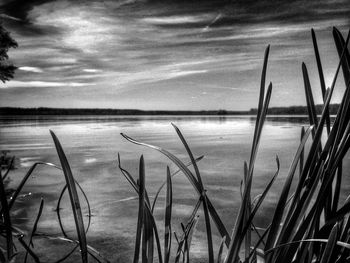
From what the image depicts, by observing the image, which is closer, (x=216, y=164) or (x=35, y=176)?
(x=35, y=176)

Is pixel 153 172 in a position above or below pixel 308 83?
below

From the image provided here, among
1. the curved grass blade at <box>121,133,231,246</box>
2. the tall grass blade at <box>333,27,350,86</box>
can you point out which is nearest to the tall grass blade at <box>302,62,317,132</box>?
the tall grass blade at <box>333,27,350,86</box>

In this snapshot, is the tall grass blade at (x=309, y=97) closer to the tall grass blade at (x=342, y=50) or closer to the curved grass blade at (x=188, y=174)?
the tall grass blade at (x=342, y=50)

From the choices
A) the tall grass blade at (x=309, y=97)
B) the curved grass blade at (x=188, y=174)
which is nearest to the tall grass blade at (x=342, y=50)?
the tall grass blade at (x=309, y=97)

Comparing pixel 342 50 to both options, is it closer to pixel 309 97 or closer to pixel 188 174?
pixel 309 97

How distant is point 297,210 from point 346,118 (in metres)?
0.18

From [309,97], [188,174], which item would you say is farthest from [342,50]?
[188,174]

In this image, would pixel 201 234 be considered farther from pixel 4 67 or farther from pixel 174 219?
pixel 4 67

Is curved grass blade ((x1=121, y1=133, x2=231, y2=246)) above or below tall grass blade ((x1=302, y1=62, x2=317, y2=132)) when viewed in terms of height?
below

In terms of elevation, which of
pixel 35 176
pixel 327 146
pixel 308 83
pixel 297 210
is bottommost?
pixel 35 176

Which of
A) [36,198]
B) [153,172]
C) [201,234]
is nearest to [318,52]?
[201,234]

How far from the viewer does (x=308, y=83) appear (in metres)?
0.74

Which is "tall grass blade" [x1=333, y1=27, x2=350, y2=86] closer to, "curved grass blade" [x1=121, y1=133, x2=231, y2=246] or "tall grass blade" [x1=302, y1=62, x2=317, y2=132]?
"tall grass blade" [x1=302, y1=62, x2=317, y2=132]

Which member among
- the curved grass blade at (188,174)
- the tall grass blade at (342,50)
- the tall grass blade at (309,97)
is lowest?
the curved grass blade at (188,174)
